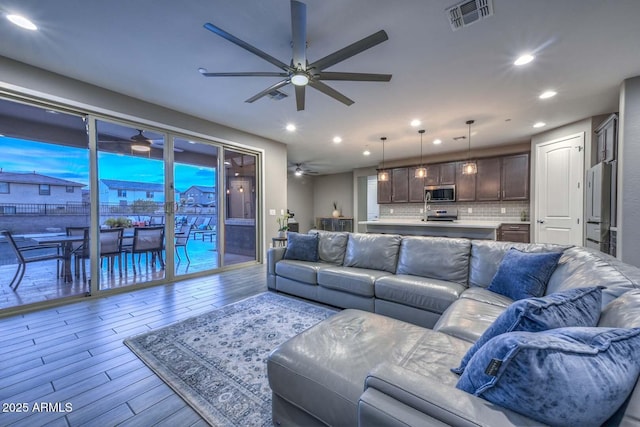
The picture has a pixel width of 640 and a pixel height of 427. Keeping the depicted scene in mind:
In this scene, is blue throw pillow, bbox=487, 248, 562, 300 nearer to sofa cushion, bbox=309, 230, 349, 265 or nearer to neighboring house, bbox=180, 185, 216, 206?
sofa cushion, bbox=309, 230, 349, 265

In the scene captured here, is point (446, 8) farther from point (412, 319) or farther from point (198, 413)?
point (198, 413)

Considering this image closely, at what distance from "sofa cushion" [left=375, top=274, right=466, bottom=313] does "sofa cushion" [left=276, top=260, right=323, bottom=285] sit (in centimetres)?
84

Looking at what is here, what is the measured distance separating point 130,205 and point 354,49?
12.4 feet

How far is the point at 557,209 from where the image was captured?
4895 mm

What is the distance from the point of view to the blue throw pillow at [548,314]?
901 millimetres

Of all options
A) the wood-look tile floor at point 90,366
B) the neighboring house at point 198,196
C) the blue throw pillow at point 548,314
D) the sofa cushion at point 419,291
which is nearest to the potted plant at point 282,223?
the neighboring house at point 198,196

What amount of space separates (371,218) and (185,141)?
6415 mm

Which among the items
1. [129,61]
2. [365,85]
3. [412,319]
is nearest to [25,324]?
[129,61]

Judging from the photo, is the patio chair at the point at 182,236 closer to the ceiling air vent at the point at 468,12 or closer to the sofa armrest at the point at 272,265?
the sofa armrest at the point at 272,265

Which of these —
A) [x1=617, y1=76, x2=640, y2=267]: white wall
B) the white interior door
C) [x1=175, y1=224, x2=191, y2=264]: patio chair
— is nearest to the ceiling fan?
[x1=175, y1=224, x2=191, y2=264]: patio chair

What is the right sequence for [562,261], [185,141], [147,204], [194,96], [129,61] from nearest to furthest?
[562,261] → [129,61] → [194,96] → [147,204] → [185,141]

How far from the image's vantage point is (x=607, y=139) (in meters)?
3.78

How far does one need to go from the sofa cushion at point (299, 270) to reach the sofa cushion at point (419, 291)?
841 millimetres

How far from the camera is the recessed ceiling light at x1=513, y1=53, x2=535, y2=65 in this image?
264 centimetres
